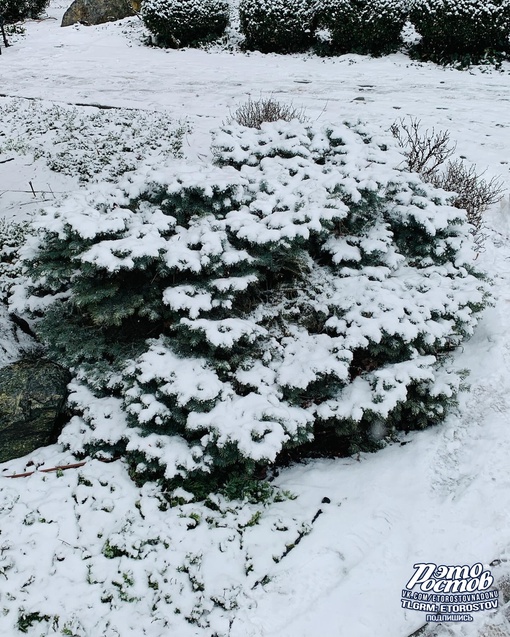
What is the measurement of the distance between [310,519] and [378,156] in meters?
3.22

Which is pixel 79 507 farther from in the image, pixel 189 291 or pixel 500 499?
pixel 500 499

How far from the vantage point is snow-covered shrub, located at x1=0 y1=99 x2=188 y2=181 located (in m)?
6.82

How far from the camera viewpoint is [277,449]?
314 centimetres

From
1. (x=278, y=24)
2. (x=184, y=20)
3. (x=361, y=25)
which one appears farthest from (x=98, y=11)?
(x=361, y=25)

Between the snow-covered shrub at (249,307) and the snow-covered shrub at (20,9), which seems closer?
the snow-covered shrub at (249,307)

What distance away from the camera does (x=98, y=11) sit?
15367 mm

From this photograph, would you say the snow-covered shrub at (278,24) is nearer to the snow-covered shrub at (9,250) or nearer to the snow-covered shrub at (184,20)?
the snow-covered shrub at (184,20)

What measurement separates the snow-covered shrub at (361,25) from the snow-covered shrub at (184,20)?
2.64 m

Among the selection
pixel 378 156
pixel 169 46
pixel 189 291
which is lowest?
pixel 189 291

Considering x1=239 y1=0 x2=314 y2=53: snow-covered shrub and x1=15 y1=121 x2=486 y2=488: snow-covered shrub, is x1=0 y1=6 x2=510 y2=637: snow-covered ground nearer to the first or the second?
x1=15 y1=121 x2=486 y2=488: snow-covered shrub

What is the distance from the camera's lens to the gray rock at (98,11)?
1516 cm

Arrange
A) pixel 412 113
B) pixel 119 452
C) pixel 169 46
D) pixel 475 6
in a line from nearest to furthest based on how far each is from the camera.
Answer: pixel 119 452, pixel 412 113, pixel 475 6, pixel 169 46

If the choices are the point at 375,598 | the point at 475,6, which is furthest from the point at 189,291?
the point at 475,6

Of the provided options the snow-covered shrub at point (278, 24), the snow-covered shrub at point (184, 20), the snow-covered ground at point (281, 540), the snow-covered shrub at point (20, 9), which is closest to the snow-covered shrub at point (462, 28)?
the snow-covered shrub at point (278, 24)
